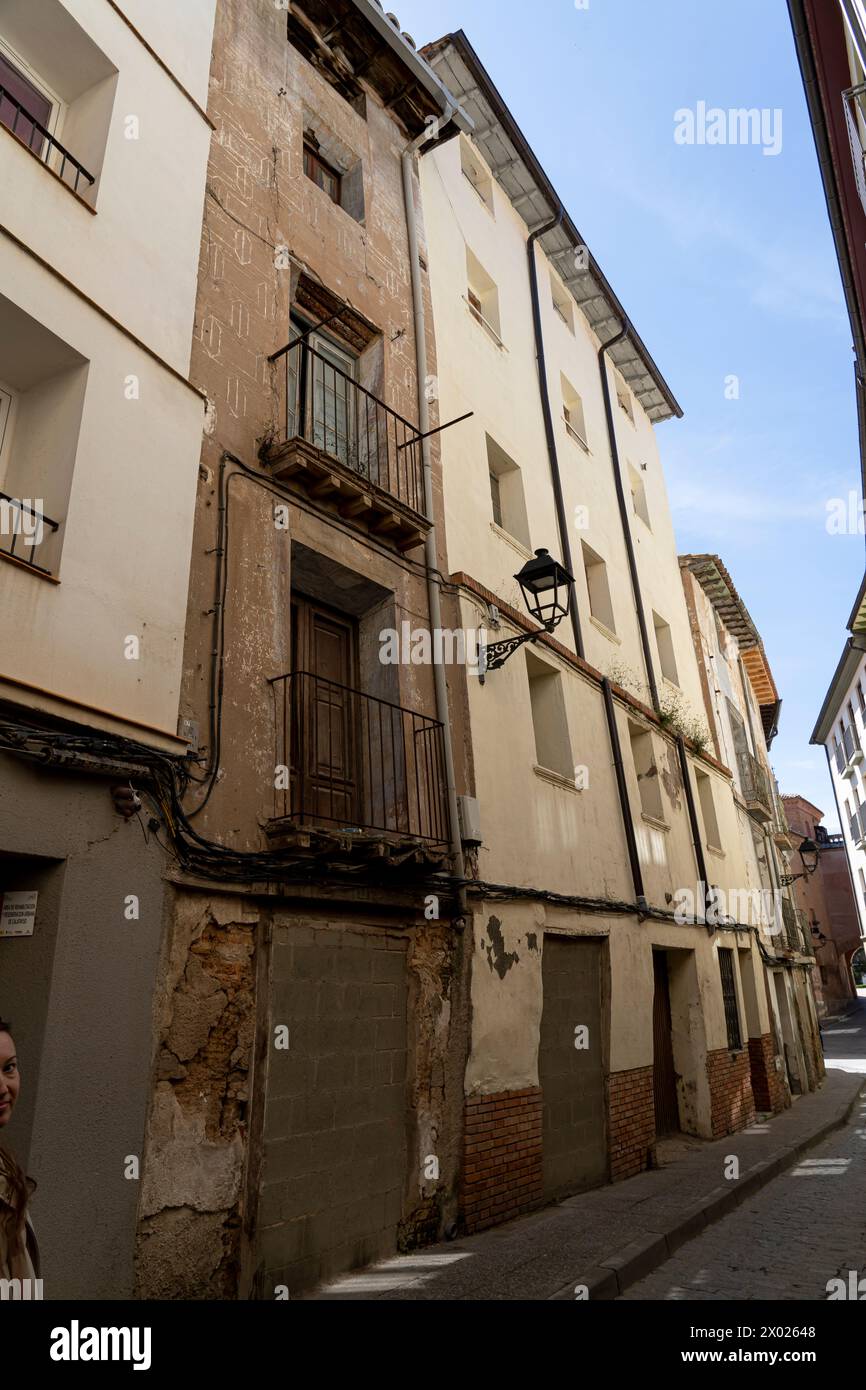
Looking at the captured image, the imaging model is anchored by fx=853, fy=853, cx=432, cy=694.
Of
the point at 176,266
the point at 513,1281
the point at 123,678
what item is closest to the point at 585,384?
the point at 176,266

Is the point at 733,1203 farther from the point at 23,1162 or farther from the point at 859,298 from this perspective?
the point at 859,298

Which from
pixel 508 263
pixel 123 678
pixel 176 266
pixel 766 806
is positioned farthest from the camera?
pixel 766 806

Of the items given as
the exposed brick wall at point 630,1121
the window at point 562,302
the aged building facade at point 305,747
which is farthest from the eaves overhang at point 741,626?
the exposed brick wall at point 630,1121

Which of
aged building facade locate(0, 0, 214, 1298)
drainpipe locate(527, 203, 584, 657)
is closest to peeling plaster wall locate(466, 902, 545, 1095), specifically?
aged building facade locate(0, 0, 214, 1298)

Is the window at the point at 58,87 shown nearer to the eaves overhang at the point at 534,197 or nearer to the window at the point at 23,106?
the window at the point at 23,106

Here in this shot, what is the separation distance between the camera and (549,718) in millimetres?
10102

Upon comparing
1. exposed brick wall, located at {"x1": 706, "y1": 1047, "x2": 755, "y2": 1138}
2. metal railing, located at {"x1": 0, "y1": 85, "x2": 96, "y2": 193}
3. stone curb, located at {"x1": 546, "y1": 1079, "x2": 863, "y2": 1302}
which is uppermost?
metal railing, located at {"x1": 0, "y1": 85, "x2": 96, "y2": 193}

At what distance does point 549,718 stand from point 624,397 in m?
9.62

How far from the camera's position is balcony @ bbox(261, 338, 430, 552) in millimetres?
6762

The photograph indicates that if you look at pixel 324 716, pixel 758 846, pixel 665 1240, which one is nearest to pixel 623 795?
pixel 324 716

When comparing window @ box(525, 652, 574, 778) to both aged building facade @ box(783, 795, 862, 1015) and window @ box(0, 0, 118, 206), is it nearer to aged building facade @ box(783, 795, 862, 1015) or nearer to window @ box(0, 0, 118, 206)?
Result: window @ box(0, 0, 118, 206)

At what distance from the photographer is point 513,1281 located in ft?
16.8

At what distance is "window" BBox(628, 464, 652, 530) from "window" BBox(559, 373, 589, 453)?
7.59 ft
